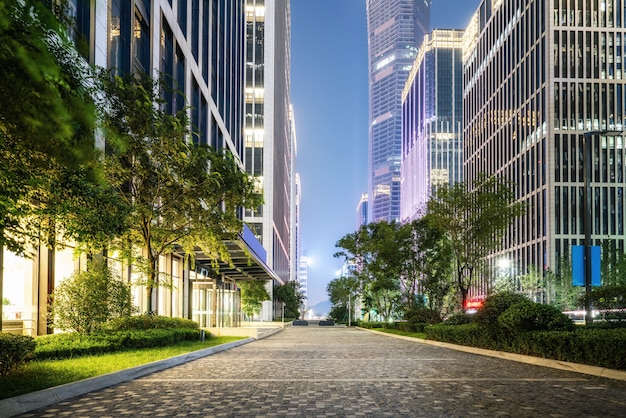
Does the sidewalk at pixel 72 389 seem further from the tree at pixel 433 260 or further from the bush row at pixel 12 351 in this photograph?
the tree at pixel 433 260

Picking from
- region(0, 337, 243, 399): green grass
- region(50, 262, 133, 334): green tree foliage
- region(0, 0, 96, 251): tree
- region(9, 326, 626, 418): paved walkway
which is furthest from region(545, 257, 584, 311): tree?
region(0, 0, 96, 251): tree

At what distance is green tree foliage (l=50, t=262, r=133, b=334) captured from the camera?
685 inches

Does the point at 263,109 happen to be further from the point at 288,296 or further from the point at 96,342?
the point at 96,342

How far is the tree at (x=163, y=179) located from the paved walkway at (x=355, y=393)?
6442 millimetres

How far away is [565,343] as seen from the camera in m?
14.9

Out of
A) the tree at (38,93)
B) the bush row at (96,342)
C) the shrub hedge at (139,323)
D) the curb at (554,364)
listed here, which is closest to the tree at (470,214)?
the curb at (554,364)

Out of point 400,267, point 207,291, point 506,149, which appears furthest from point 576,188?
point 207,291

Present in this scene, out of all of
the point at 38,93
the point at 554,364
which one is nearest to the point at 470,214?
the point at 554,364

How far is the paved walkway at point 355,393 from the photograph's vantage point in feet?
27.2

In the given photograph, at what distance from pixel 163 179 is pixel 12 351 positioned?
1010 cm

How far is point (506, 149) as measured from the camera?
104 metres

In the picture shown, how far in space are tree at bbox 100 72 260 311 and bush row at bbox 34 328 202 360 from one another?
1979 millimetres

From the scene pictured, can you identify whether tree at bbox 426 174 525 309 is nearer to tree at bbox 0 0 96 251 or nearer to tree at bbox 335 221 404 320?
tree at bbox 335 221 404 320

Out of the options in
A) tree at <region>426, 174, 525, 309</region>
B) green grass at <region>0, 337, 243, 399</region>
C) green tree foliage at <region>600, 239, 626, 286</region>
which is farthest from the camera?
green tree foliage at <region>600, 239, 626, 286</region>
